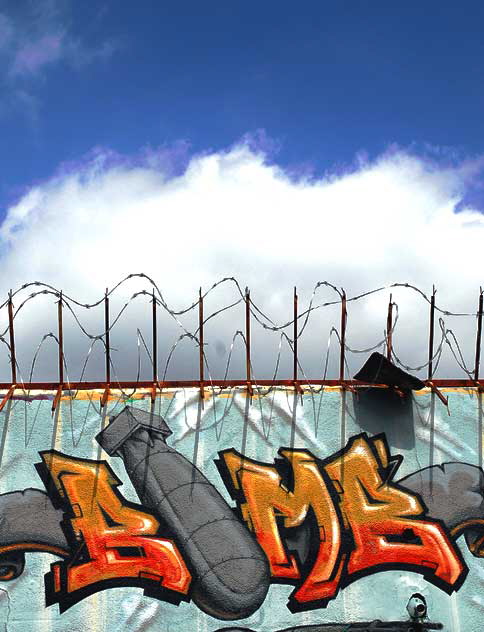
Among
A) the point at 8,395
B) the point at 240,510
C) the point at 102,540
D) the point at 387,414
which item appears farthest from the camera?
the point at 387,414

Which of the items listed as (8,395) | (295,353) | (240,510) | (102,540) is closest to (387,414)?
(295,353)

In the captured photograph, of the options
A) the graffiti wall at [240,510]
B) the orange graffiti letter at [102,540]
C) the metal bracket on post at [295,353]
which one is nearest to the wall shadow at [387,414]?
the graffiti wall at [240,510]

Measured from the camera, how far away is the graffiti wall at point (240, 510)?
14352mm

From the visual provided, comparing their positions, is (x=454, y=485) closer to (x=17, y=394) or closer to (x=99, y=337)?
(x=99, y=337)

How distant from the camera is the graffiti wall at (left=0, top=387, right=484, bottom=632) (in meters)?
14.4

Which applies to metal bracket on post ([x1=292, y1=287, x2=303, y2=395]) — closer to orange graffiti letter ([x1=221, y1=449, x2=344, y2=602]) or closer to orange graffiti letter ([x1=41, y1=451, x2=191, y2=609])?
orange graffiti letter ([x1=221, y1=449, x2=344, y2=602])

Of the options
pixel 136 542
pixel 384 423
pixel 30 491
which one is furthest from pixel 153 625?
pixel 384 423

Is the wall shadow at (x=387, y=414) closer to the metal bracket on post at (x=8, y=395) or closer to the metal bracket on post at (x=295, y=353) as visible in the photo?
the metal bracket on post at (x=295, y=353)

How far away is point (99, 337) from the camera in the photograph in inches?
617

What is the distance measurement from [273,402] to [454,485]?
395 centimetres

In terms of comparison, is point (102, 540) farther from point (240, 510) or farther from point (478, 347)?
point (478, 347)

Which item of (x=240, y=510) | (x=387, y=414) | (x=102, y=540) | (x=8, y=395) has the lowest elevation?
(x=102, y=540)

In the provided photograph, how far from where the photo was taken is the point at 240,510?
591 inches

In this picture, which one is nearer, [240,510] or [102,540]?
[102,540]
